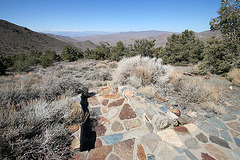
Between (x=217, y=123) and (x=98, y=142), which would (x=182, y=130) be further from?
(x=98, y=142)

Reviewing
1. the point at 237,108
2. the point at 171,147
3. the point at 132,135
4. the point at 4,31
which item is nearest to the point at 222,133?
the point at 171,147

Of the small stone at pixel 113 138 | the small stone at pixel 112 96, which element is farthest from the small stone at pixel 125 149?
the small stone at pixel 112 96

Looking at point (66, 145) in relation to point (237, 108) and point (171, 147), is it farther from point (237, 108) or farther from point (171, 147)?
point (237, 108)

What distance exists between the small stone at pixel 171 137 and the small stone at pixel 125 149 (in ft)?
1.87

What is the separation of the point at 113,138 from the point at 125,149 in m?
0.54

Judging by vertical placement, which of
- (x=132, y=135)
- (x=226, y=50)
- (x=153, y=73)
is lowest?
(x=132, y=135)

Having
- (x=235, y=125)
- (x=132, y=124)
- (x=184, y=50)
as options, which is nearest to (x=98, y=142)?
(x=132, y=124)

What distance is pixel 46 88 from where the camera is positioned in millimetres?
3373

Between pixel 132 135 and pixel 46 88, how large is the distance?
10.0 feet

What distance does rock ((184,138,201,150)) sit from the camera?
1706 mm

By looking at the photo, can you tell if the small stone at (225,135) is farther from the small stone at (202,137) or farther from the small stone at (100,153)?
the small stone at (100,153)

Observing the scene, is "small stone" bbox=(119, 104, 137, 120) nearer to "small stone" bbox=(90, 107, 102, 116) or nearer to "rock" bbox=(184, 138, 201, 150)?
"small stone" bbox=(90, 107, 102, 116)

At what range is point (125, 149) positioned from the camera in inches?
68.1

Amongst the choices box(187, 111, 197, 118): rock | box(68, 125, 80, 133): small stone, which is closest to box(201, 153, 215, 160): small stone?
box(187, 111, 197, 118): rock
